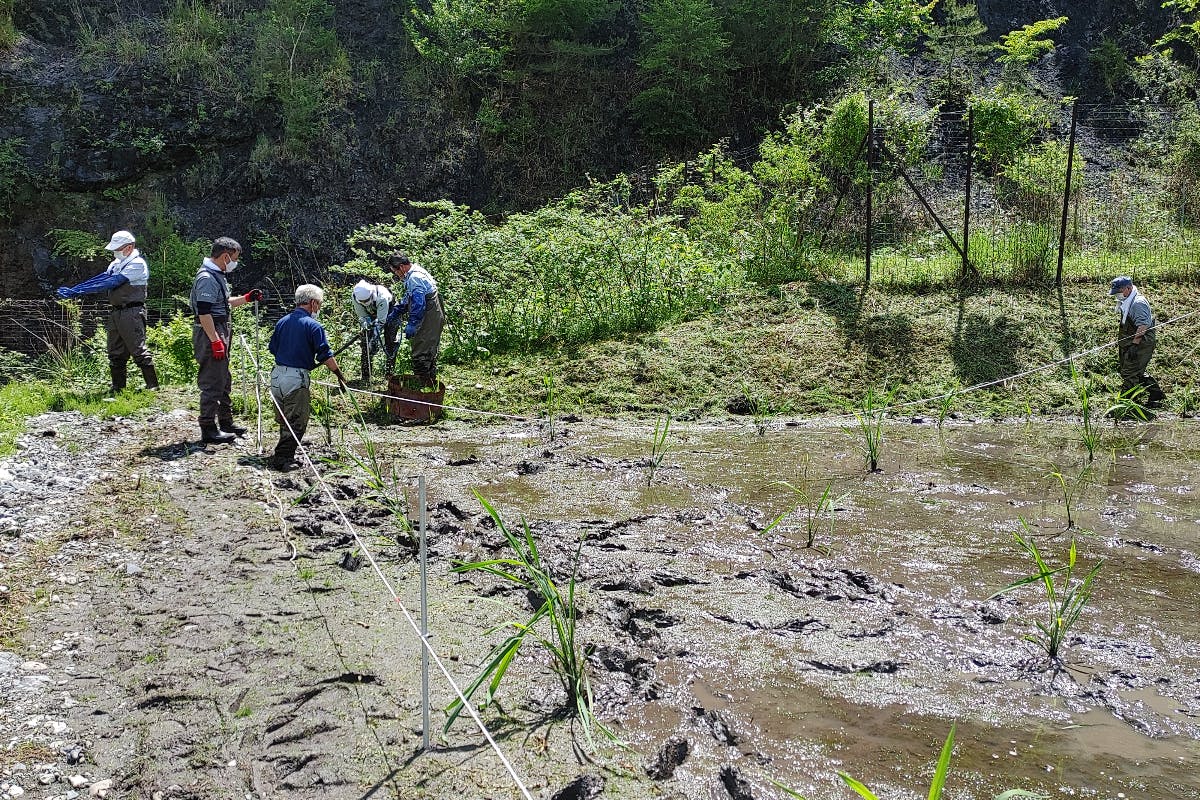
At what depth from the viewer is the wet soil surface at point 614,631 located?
132 inches

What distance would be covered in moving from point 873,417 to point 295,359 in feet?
19.5

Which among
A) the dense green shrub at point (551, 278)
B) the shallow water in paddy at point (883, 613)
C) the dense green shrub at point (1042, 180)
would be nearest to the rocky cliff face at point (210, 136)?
the dense green shrub at point (551, 278)

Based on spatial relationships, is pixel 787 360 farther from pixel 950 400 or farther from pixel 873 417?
pixel 950 400

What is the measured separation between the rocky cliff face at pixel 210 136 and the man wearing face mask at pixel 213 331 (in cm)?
879

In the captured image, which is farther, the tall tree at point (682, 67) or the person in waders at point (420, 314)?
the tall tree at point (682, 67)

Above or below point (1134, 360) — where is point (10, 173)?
above

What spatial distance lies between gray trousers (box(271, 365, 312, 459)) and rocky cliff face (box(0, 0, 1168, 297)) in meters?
9.72

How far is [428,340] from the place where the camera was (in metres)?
9.53

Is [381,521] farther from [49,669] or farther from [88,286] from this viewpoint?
[88,286]

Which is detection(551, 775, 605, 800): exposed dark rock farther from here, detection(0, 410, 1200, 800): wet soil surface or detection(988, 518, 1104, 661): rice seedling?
detection(988, 518, 1104, 661): rice seedling

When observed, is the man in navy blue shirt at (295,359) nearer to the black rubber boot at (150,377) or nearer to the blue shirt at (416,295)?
the blue shirt at (416,295)

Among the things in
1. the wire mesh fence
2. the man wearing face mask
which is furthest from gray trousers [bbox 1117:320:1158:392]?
the man wearing face mask

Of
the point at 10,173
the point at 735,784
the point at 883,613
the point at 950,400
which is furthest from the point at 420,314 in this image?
the point at 10,173

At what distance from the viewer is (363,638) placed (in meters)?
4.37
